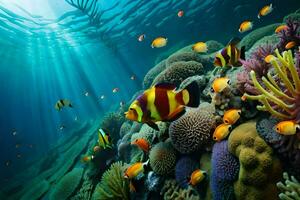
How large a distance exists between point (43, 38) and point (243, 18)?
24.5 m

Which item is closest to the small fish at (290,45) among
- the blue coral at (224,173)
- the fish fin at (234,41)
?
the fish fin at (234,41)

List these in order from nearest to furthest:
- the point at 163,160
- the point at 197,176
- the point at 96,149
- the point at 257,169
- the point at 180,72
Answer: the point at 257,169 → the point at 197,176 → the point at 163,160 → the point at 180,72 → the point at 96,149

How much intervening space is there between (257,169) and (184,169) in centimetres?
178

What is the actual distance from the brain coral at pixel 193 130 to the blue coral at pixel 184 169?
0.20 meters

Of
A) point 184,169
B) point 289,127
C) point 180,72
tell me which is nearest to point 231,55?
point 289,127

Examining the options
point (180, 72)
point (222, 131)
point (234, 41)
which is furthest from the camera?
point (180, 72)

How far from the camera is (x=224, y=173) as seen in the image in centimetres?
377

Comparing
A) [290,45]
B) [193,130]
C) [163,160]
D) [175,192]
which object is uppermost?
[290,45]

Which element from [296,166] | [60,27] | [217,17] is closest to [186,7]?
[217,17]

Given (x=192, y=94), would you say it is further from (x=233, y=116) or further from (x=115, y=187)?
(x=115, y=187)

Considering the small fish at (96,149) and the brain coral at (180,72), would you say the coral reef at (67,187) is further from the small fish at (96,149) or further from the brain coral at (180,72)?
the brain coral at (180,72)

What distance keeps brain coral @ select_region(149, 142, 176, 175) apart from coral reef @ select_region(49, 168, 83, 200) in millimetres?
6395

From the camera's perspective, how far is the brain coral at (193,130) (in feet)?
15.2

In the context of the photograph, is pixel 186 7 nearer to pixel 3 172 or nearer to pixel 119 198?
pixel 119 198
